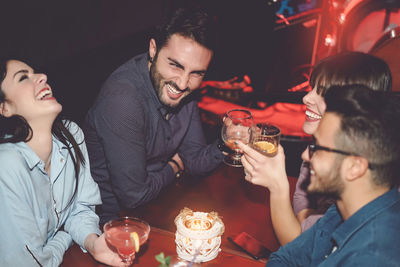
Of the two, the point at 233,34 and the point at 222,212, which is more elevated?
the point at 233,34

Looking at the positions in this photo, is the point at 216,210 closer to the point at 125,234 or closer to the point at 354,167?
the point at 125,234

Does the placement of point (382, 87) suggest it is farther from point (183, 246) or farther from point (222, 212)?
point (183, 246)

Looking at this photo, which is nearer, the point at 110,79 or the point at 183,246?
the point at 183,246

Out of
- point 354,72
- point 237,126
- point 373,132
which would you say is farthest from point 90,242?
point 354,72

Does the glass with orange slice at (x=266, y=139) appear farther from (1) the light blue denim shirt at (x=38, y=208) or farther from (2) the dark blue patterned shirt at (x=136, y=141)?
(1) the light blue denim shirt at (x=38, y=208)

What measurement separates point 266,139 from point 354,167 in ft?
1.95

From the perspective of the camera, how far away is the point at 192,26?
2209 mm

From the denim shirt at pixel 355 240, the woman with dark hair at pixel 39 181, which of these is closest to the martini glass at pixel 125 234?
the woman with dark hair at pixel 39 181

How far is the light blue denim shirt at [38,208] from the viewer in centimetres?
154

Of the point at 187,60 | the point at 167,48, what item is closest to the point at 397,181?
the point at 187,60

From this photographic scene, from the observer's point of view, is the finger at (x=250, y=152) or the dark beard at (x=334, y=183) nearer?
the dark beard at (x=334, y=183)

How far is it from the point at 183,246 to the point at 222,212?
1.50 feet

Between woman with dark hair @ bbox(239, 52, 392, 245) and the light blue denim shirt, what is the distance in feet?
3.29

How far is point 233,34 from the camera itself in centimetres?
646
